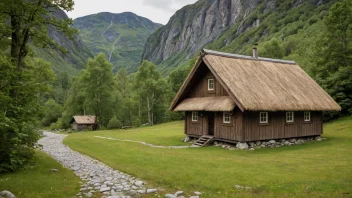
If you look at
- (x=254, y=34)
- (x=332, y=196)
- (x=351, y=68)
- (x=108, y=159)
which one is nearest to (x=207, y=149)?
(x=108, y=159)

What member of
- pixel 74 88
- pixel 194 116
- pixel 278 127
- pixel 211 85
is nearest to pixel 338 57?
pixel 278 127

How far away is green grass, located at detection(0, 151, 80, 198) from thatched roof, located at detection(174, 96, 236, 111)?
13142mm

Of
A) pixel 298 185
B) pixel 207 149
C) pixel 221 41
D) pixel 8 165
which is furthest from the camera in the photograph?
pixel 221 41

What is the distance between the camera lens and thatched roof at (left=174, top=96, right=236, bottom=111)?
23.1 meters

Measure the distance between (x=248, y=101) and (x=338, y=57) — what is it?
25.7 m

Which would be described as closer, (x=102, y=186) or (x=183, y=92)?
(x=102, y=186)

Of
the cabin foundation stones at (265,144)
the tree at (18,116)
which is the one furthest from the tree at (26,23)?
the cabin foundation stones at (265,144)

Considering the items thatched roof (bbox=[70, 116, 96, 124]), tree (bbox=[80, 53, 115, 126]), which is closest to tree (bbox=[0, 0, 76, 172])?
tree (bbox=[80, 53, 115, 126])

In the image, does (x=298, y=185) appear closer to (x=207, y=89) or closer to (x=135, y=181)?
(x=135, y=181)

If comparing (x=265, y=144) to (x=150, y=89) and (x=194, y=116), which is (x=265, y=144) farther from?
(x=150, y=89)

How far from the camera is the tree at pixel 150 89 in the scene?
209 ft

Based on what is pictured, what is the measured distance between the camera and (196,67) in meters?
27.2

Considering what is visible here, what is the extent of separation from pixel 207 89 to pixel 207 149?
6573mm

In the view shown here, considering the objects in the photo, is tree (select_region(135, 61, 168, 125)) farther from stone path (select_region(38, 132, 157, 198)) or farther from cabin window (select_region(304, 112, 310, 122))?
stone path (select_region(38, 132, 157, 198))
